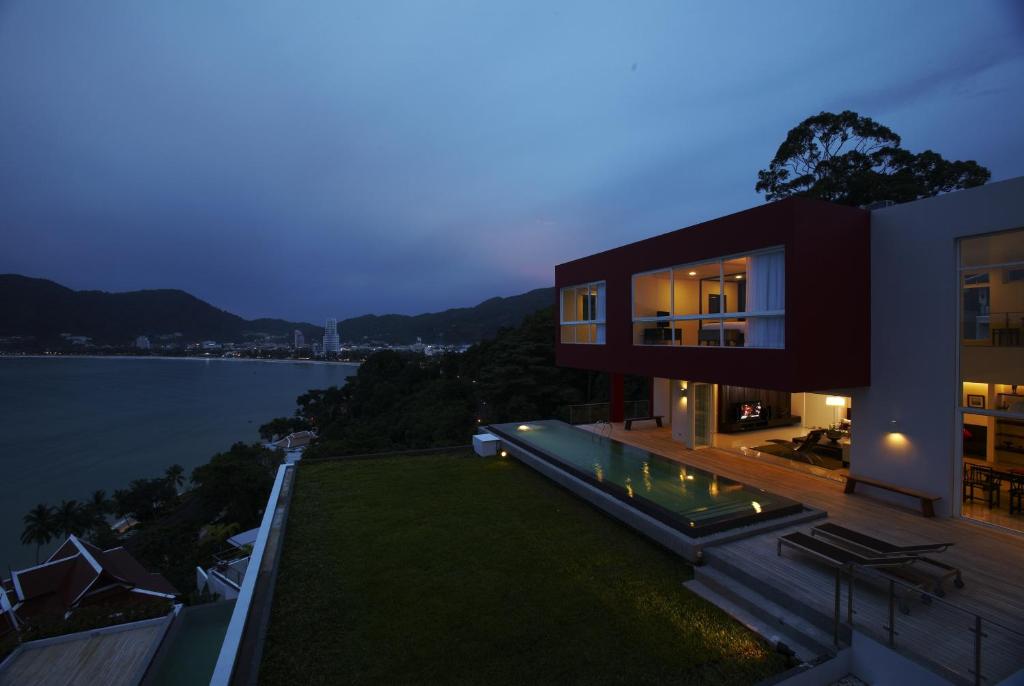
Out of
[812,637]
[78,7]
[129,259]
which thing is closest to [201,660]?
[812,637]

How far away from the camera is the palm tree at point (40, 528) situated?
32.2 metres

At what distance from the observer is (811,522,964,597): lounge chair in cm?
443

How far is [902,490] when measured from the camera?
22.5 feet

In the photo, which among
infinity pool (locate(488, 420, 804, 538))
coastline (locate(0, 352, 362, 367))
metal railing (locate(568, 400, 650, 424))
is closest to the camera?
infinity pool (locate(488, 420, 804, 538))

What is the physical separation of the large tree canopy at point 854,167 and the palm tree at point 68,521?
51.8 metres

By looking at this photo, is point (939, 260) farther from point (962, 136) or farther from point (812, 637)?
point (962, 136)

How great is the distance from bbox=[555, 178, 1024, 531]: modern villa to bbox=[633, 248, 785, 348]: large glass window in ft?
0.14

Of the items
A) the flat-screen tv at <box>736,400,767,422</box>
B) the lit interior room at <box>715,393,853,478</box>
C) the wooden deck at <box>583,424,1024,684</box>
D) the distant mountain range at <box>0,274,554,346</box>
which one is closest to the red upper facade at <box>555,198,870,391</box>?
the wooden deck at <box>583,424,1024,684</box>

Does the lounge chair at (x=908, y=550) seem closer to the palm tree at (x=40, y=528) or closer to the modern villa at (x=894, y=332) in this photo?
the modern villa at (x=894, y=332)

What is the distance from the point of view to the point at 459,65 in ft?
80.0

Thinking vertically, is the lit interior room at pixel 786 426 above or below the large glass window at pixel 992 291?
below

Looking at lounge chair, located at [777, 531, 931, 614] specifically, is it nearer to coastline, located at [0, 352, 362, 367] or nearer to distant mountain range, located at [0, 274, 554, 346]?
distant mountain range, located at [0, 274, 554, 346]

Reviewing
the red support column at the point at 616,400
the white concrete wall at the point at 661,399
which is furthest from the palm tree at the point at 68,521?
the white concrete wall at the point at 661,399

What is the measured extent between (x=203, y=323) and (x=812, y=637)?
457ft
